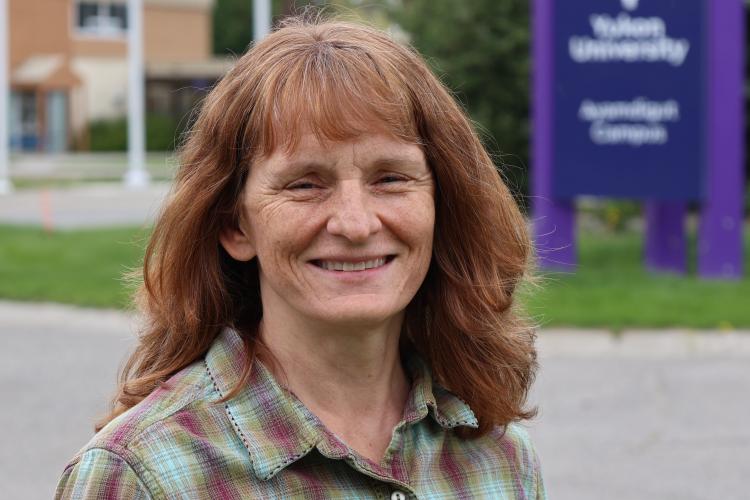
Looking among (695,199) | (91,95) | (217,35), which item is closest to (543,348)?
(695,199)

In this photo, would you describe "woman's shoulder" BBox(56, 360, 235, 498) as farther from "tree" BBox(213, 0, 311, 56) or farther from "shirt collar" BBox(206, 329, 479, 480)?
"tree" BBox(213, 0, 311, 56)

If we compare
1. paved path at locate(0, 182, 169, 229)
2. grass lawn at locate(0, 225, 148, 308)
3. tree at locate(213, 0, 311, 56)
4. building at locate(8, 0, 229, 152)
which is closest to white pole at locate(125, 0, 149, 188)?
paved path at locate(0, 182, 169, 229)

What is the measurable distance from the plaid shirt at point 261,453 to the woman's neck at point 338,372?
0.04 metres

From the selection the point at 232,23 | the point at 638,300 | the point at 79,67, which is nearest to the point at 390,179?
the point at 638,300

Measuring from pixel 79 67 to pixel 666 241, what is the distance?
136 feet

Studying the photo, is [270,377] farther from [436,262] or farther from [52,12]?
[52,12]

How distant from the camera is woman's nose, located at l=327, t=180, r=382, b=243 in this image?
205cm

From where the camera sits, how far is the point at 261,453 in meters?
2.01

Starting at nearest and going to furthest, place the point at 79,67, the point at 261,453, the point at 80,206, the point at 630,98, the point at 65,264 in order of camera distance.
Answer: the point at 261,453 → the point at 630,98 → the point at 65,264 → the point at 80,206 → the point at 79,67

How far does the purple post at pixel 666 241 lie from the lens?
11805 millimetres

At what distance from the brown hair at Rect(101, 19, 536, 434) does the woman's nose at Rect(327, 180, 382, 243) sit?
9 centimetres

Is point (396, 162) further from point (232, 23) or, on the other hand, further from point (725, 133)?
point (232, 23)

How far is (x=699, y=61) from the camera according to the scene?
424 inches

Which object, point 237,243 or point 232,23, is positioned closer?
point 237,243
